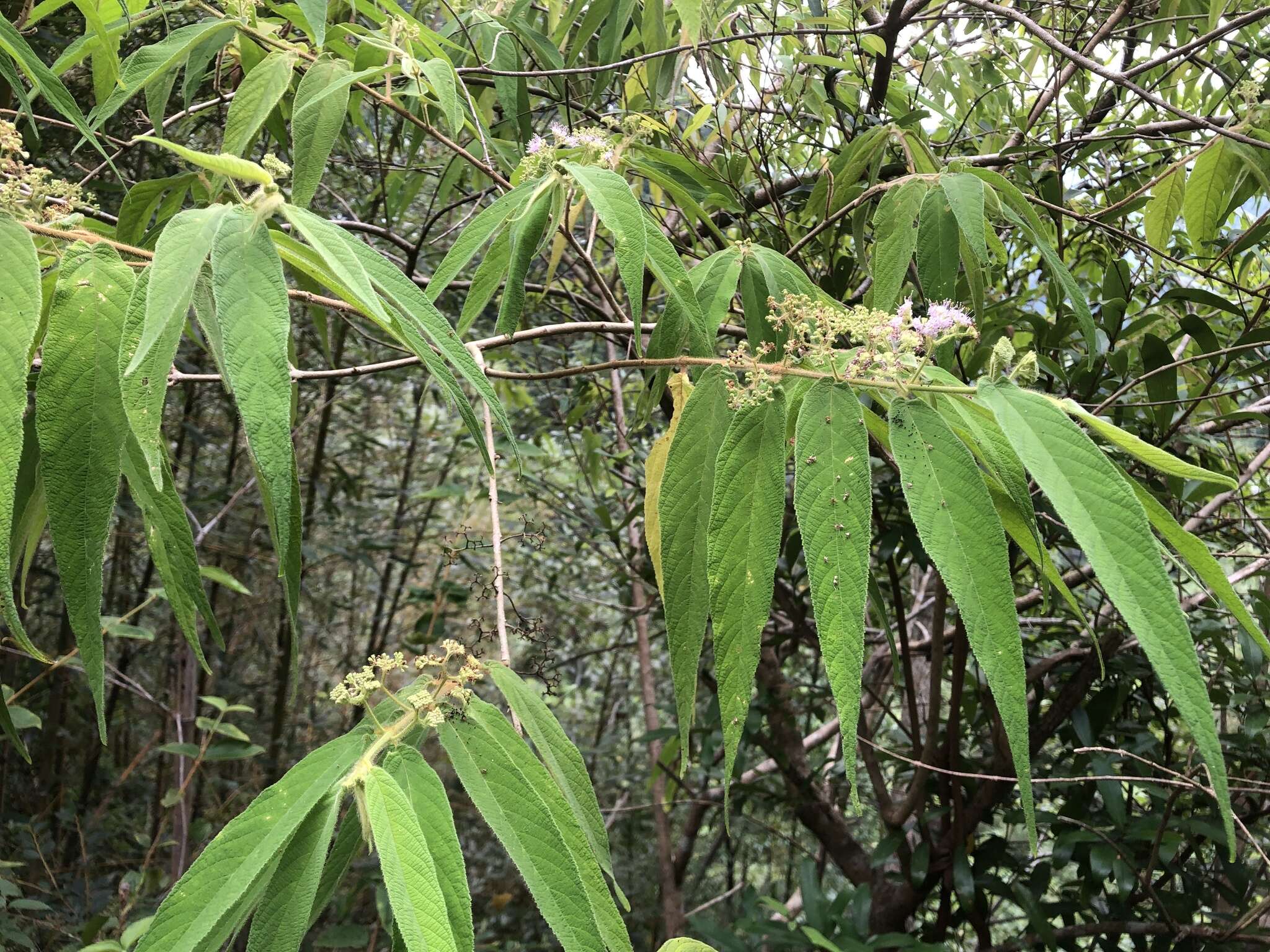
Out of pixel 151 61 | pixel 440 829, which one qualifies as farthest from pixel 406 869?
pixel 151 61

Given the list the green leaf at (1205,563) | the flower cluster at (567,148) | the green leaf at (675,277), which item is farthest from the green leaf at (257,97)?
the green leaf at (1205,563)

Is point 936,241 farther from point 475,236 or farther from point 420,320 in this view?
point 420,320

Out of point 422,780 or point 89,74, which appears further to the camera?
point 89,74

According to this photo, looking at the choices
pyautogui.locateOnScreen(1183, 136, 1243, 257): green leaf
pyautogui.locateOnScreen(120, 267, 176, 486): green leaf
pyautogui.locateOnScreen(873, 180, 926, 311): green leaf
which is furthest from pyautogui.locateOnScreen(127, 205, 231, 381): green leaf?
pyautogui.locateOnScreen(1183, 136, 1243, 257): green leaf

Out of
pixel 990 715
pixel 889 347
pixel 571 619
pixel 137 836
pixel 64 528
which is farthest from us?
pixel 571 619

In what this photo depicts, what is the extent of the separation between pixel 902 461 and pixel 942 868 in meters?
1.19

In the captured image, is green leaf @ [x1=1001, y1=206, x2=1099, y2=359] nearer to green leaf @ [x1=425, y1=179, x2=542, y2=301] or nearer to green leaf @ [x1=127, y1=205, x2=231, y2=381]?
green leaf @ [x1=425, y1=179, x2=542, y2=301]

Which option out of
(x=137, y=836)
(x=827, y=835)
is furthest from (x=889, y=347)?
(x=137, y=836)

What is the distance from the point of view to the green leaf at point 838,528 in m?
0.37

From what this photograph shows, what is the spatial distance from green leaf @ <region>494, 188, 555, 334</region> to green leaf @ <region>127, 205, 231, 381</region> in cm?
21

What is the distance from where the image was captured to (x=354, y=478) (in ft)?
8.09

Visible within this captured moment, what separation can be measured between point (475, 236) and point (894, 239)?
0.37m

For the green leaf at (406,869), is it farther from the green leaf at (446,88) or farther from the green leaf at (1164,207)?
the green leaf at (1164,207)

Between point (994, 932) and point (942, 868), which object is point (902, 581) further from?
point (994, 932)
